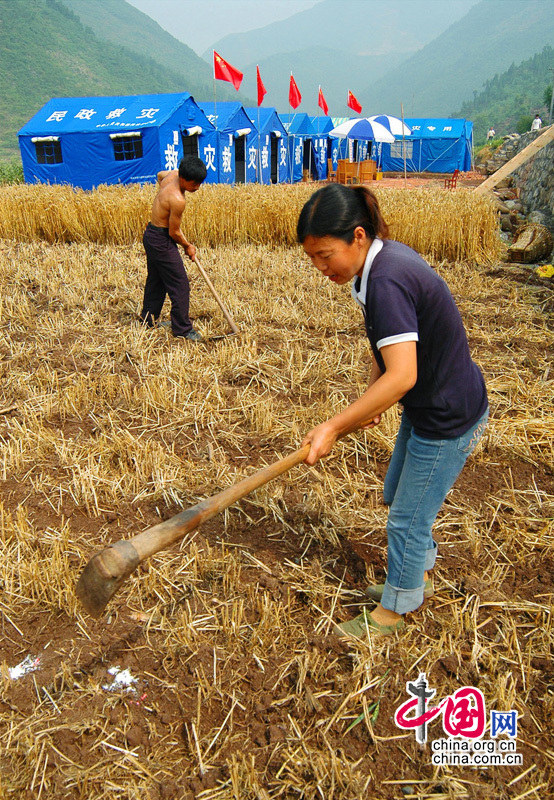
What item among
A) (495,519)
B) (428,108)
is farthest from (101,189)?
(428,108)

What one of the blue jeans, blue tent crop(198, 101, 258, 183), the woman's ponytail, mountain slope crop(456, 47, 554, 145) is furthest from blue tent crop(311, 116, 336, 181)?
mountain slope crop(456, 47, 554, 145)

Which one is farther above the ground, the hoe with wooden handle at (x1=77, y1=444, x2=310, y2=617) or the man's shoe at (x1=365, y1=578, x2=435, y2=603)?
the hoe with wooden handle at (x1=77, y1=444, x2=310, y2=617)

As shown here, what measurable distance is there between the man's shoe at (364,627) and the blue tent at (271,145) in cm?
2185

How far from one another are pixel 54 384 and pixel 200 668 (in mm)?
2989

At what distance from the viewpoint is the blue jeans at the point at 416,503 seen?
6.53 ft

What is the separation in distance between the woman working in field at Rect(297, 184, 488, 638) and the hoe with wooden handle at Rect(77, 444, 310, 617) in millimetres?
227

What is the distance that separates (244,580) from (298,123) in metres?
30.0

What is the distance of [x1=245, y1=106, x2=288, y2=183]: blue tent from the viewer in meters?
23.7

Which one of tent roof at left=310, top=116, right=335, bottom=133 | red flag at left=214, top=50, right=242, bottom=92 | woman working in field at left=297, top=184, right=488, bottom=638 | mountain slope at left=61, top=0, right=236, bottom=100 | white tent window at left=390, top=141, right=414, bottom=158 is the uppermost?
mountain slope at left=61, top=0, right=236, bottom=100

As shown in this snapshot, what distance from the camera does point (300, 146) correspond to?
Answer: 1096 inches

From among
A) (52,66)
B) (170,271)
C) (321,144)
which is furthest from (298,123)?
(52,66)

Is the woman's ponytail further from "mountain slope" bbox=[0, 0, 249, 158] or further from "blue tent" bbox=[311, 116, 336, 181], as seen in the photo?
"mountain slope" bbox=[0, 0, 249, 158]

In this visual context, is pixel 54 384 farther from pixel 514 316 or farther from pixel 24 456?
pixel 514 316

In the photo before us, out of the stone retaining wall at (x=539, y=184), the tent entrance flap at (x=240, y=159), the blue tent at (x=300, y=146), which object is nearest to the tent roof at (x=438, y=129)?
the blue tent at (x=300, y=146)
